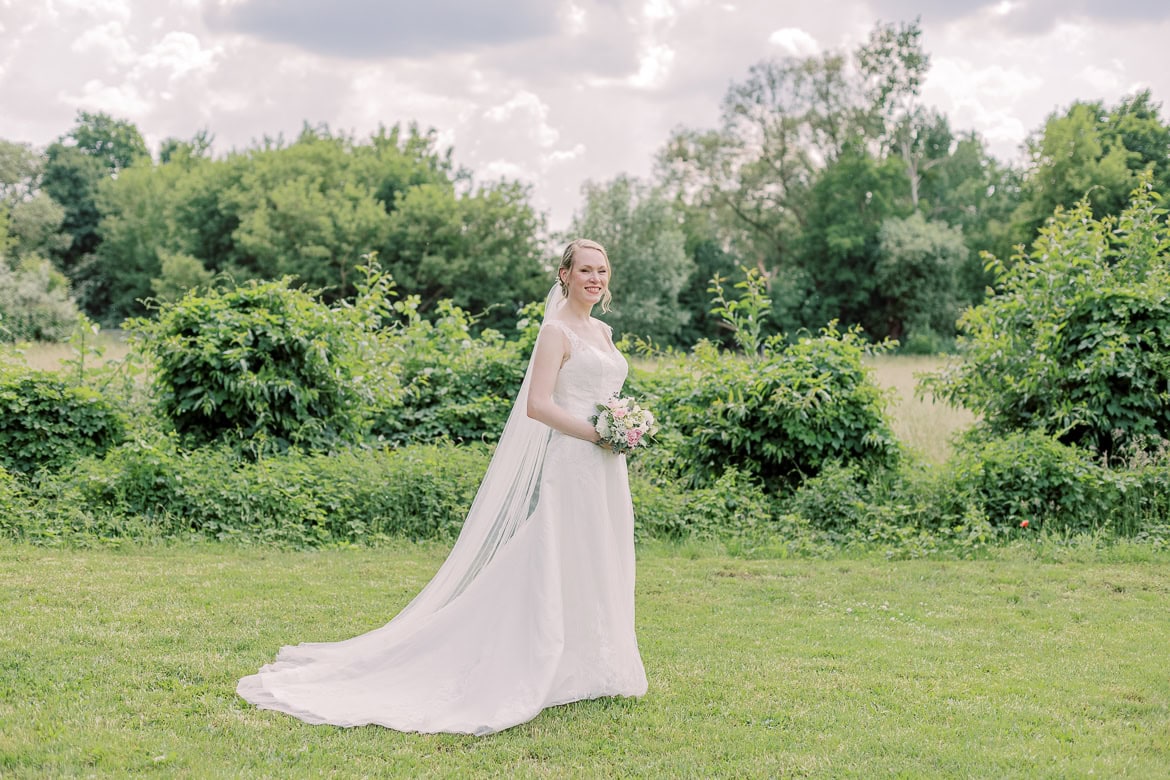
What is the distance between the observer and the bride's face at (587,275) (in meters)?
5.03

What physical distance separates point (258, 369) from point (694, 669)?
6.58 m

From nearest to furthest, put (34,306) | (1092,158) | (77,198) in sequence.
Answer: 1. (34,306)
2. (1092,158)
3. (77,198)

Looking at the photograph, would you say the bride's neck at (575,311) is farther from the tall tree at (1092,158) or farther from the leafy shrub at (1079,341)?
the tall tree at (1092,158)

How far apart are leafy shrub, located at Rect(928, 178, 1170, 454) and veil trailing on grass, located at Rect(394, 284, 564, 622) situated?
6.42m

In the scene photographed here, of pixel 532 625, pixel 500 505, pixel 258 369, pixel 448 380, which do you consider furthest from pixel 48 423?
pixel 532 625

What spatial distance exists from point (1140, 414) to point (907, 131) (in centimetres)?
4061

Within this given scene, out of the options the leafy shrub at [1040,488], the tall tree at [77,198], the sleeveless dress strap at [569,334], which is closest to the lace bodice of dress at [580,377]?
the sleeveless dress strap at [569,334]

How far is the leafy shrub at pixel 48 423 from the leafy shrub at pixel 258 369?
612 mm

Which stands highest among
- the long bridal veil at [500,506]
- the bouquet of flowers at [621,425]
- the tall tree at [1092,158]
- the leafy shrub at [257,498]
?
the tall tree at [1092,158]

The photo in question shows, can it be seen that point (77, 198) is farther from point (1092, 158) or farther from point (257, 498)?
point (257, 498)

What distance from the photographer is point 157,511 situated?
8.88 metres

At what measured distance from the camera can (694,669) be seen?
17.5 feet

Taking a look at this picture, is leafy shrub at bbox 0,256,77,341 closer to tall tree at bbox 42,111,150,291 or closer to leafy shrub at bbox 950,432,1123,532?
tall tree at bbox 42,111,150,291

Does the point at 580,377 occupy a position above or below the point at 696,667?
above
